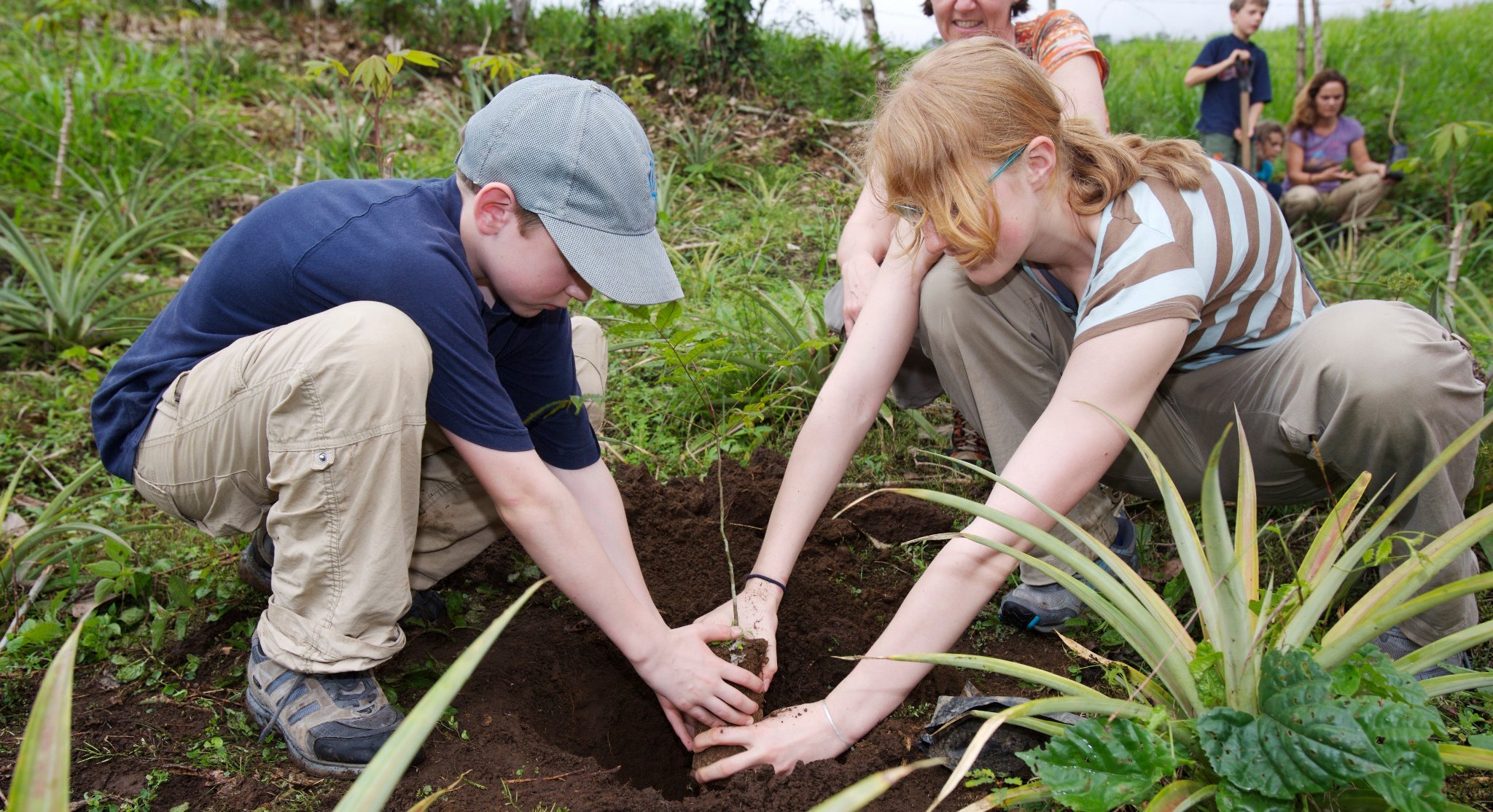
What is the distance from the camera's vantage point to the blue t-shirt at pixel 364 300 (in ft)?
5.22

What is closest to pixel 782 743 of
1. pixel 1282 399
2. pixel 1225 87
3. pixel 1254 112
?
pixel 1282 399

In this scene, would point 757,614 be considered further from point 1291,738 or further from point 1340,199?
point 1340,199

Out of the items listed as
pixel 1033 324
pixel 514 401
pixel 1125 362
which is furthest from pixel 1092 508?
pixel 514 401

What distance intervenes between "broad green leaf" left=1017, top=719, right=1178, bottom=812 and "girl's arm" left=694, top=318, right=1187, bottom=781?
1.16 feet

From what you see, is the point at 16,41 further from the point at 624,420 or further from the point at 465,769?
the point at 465,769

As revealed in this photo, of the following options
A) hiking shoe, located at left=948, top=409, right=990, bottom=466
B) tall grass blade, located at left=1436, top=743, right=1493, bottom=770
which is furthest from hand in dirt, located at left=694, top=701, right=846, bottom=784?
hiking shoe, located at left=948, top=409, right=990, bottom=466

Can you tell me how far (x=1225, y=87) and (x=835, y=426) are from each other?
5.30 m

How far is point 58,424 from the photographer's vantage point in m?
2.90

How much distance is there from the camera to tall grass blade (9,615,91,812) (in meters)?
0.86

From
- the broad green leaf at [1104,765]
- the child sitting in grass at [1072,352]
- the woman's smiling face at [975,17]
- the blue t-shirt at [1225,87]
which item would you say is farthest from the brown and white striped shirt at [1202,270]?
the blue t-shirt at [1225,87]

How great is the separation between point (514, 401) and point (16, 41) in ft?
18.4

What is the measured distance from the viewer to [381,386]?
1.54m

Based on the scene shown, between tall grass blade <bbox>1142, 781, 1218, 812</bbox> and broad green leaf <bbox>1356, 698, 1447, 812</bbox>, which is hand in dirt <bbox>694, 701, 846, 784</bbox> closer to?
tall grass blade <bbox>1142, 781, 1218, 812</bbox>

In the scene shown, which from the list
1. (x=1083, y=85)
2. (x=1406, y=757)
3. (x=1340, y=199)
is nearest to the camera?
(x=1406, y=757)
